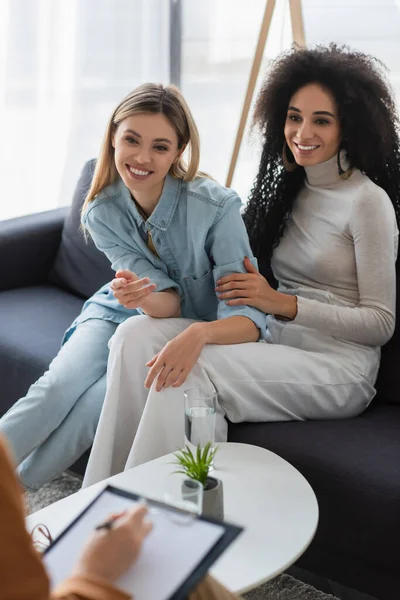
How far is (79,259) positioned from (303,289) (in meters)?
0.89

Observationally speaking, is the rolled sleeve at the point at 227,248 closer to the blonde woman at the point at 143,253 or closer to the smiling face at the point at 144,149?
the blonde woman at the point at 143,253

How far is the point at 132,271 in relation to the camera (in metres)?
2.15

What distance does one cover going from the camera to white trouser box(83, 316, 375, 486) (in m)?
1.87

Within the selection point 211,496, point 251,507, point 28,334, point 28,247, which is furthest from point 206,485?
point 28,247

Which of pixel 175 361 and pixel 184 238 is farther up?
pixel 184 238

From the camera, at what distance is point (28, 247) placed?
2.81 m

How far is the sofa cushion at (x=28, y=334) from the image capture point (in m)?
2.31

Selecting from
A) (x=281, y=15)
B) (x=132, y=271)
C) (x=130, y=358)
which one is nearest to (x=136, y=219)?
(x=132, y=271)

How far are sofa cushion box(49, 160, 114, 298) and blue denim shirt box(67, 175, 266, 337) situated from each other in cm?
46

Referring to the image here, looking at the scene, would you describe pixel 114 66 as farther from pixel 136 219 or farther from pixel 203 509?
pixel 203 509

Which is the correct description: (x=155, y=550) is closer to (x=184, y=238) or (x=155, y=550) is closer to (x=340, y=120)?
(x=184, y=238)

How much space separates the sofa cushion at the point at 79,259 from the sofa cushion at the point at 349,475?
0.91 metres

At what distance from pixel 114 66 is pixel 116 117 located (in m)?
1.88

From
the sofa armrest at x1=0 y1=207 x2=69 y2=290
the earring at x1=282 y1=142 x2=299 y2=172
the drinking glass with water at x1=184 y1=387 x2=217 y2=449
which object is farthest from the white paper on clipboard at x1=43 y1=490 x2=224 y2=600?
the sofa armrest at x1=0 y1=207 x2=69 y2=290
